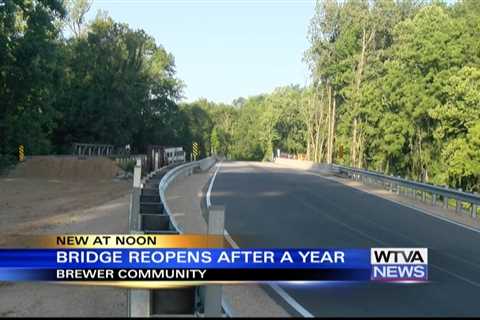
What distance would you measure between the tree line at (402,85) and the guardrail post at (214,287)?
108ft

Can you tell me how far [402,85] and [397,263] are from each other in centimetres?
4262

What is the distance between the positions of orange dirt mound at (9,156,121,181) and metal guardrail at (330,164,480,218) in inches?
546

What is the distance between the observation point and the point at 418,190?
25.1m

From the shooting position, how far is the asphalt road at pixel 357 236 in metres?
8.36

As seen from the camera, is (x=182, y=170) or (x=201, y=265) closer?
(x=201, y=265)

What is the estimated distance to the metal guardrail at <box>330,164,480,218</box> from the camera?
66.1ft

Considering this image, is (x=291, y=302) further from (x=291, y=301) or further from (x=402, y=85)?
(x=402, y=85)

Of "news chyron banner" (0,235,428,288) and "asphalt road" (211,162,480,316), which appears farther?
"asphalt road" (211,162,480,316)

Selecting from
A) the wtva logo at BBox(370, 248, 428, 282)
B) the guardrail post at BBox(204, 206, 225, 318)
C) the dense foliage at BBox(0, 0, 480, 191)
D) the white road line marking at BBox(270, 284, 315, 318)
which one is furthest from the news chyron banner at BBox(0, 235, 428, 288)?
the dense foliage at BBox(0, 0, 480, 191)

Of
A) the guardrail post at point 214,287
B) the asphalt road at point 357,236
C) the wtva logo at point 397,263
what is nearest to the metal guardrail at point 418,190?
the asphalt road at point 357,236

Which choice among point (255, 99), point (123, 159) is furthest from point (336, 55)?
point (255, 99)

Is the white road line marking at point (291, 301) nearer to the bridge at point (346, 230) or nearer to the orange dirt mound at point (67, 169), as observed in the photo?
the bridge at point (346, 230)

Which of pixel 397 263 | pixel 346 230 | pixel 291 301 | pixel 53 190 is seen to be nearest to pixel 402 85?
pixel 53 190

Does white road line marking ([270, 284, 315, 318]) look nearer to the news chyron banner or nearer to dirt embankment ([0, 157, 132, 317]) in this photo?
the news chyron banner
